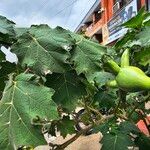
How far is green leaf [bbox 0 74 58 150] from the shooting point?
61.2 inches

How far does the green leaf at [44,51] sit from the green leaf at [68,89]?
0.38 feet

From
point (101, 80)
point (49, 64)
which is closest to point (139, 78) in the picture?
point (49, 64)

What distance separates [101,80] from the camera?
2.23 metres

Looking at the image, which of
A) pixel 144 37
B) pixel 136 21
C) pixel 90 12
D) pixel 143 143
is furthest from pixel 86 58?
pixel 90 12

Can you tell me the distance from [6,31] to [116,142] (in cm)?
89

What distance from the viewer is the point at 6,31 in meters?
1.82

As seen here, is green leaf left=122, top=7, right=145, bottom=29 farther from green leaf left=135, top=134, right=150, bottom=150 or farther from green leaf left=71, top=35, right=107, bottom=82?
green leaf left=135, top=134, right=150, bottom=150

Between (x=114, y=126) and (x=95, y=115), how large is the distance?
0.91 ft

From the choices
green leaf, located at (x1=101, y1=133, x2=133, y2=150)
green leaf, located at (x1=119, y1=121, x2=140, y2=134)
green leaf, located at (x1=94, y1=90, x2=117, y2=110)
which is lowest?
green leaf, located at (x1=101, y1=133, x2=133, y2=150)

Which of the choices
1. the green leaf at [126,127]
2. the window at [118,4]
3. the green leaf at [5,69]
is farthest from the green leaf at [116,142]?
the window at [118,4]

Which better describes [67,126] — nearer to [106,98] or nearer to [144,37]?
[106,98]

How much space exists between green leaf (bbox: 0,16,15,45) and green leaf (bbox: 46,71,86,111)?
204 millimetres

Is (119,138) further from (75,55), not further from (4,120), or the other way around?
(4,120)

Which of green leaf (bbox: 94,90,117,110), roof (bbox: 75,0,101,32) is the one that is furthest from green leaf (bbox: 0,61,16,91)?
roof (bbox: 75,0,101,32)
